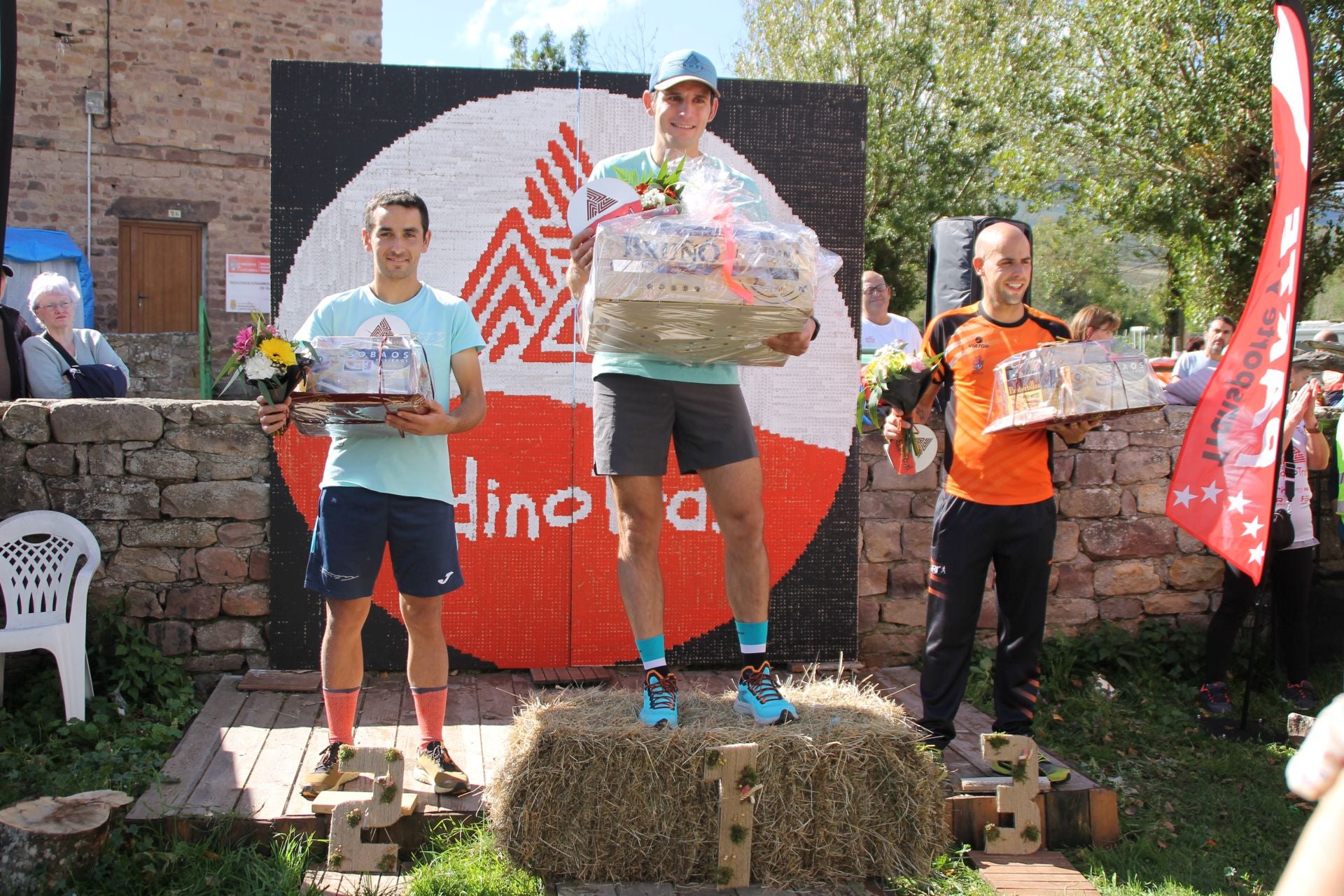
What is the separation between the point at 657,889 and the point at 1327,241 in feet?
53.6

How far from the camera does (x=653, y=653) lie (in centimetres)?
322

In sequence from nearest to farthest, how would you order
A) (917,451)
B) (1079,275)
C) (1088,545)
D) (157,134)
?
(917,451)
(1088,545)
(157,134)
(1079,275)

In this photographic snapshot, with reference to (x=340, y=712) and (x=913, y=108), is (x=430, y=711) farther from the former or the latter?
(x=913, y=108)

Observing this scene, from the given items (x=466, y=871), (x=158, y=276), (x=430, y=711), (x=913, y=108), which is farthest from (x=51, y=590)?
(x=913, y=108)

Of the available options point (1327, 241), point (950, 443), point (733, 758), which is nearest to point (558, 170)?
point (950, 443)

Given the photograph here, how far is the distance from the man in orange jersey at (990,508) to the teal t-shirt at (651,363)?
766mm

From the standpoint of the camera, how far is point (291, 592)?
461 cm

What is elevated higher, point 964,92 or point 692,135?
point 964,92

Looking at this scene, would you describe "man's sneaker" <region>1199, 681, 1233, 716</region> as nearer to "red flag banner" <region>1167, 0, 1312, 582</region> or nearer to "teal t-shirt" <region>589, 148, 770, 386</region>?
"red flag banner" <region>1167, 0, 1312, 582</region>

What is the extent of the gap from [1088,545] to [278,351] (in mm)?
3930

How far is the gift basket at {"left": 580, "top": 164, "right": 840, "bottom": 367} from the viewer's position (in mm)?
2668

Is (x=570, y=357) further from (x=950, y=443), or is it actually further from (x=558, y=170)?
(x=950, y=443)

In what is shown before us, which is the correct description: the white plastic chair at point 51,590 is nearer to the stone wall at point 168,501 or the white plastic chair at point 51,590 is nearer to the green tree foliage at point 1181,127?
the stone wall at point 168,501

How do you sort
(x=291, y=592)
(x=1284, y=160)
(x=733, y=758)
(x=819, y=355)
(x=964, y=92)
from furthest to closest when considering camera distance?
(x=964, y=92)
(x=819, y=355)
(x=291, y=592)
(x=1284, y=160)
(x=733, y=758)
